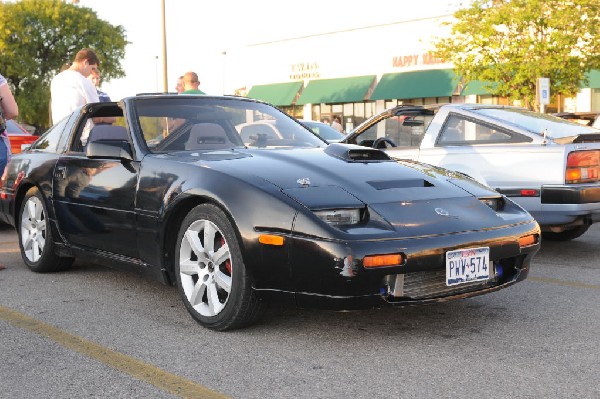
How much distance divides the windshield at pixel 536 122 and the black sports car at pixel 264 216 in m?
2.43

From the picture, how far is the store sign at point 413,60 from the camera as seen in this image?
32.0m

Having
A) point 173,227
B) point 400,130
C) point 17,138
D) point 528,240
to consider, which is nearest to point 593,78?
point 400,130

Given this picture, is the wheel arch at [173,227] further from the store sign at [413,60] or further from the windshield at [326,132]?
the store sign at [413,60]

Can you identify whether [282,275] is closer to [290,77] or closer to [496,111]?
[496,111]

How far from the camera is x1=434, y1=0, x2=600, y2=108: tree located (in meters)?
23.2

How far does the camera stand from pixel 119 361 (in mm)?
3641

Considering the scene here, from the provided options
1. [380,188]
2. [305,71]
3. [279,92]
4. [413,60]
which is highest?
[305,71]

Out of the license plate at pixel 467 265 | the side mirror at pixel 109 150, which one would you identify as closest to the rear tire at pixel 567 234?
the license plate at pixel 467 265

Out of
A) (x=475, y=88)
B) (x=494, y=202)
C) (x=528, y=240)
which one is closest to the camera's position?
(x=528, y=240)

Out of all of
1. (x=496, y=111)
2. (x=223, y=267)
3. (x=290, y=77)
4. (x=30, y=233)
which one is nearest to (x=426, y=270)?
(x=223, y=267)

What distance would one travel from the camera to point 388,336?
404 centimetres

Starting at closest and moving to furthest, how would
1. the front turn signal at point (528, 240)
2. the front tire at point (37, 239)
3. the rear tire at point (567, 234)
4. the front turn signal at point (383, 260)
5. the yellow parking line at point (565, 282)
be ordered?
1. the front turn signal at point (383, 260)
2. the front turn signal at point (528, 240)
3. the yellow parking line at point (565, 282)
4. the front tire at point (37, 239)
5. the rear tire at point (567, 234)

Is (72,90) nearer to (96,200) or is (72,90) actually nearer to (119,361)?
(96,200)

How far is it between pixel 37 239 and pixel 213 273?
232 cm
